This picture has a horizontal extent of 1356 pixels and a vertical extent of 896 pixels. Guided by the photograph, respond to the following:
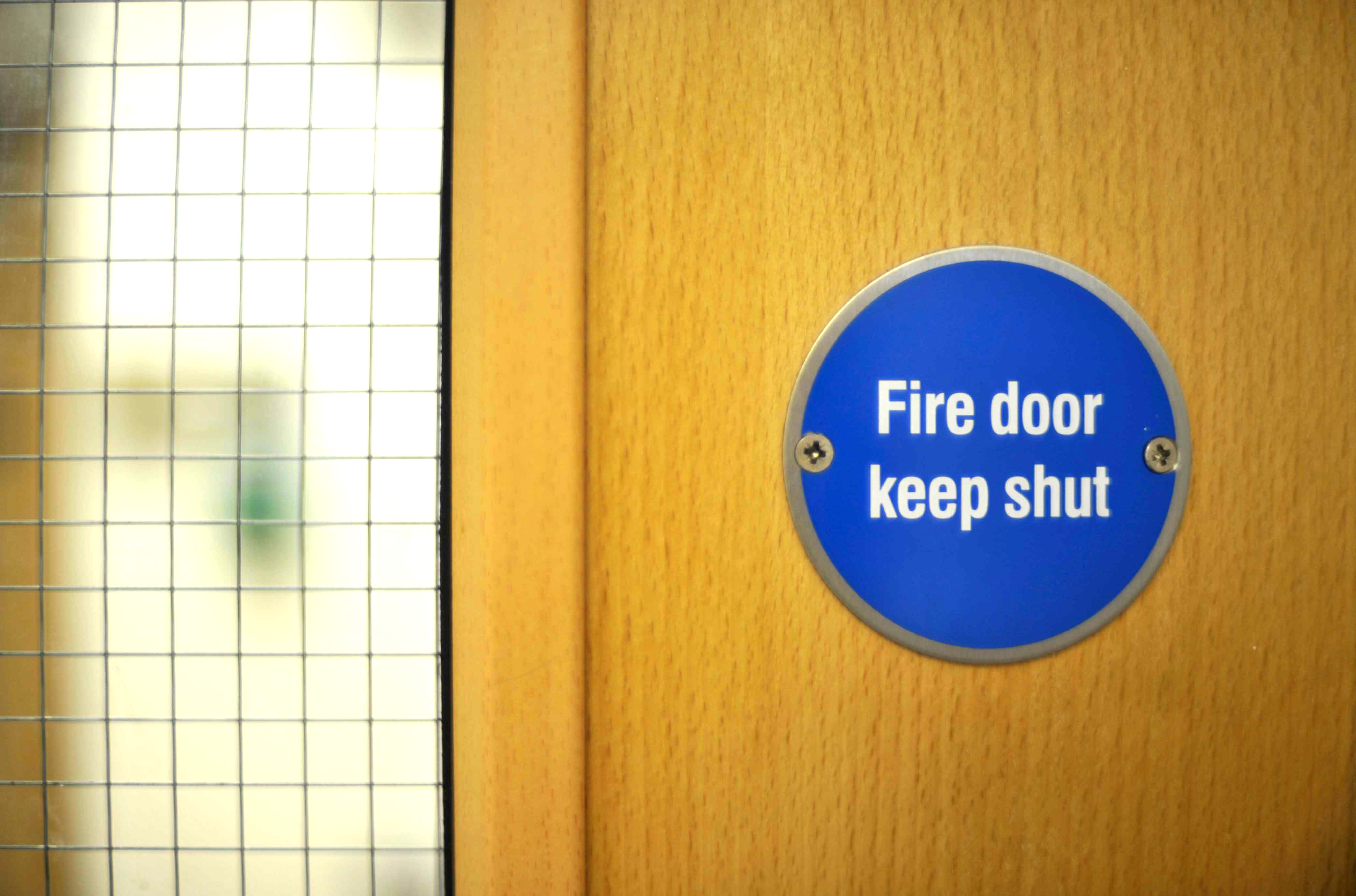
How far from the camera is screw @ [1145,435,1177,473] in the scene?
56 cm

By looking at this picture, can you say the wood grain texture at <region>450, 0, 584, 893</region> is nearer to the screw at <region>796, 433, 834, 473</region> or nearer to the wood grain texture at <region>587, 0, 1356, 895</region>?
the wood grain texture at <region>587, 0, 1356, 895</region>

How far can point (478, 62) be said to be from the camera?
1.71ft

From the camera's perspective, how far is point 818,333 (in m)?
0.57

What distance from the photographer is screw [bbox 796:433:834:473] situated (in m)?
0.56

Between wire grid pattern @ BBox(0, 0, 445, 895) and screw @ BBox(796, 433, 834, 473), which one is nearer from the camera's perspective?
screw @ BBox(796, 433, 834, 473)

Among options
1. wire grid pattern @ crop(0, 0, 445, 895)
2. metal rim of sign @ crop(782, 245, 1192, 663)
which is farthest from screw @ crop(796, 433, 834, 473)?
wire grid pattern @ crop(0, 0, 445, 895)

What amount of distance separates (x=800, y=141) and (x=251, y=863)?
0.93m

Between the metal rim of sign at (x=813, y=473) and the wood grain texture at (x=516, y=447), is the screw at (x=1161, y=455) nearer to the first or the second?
the metal rim of sign at (x=813, y=473)

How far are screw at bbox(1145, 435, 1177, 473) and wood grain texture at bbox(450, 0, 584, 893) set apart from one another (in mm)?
496

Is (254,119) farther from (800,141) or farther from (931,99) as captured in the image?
(931,99)

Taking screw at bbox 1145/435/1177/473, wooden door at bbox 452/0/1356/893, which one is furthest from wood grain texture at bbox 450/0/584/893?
screw at bbox 1145/435/1177/473

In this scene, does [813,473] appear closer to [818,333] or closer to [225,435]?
[818,333]

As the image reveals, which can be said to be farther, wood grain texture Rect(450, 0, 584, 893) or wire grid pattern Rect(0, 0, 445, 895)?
wire grid pattern Rect(0, 0, 445, 895)

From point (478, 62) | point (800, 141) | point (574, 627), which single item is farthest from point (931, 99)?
point (574, 627)
